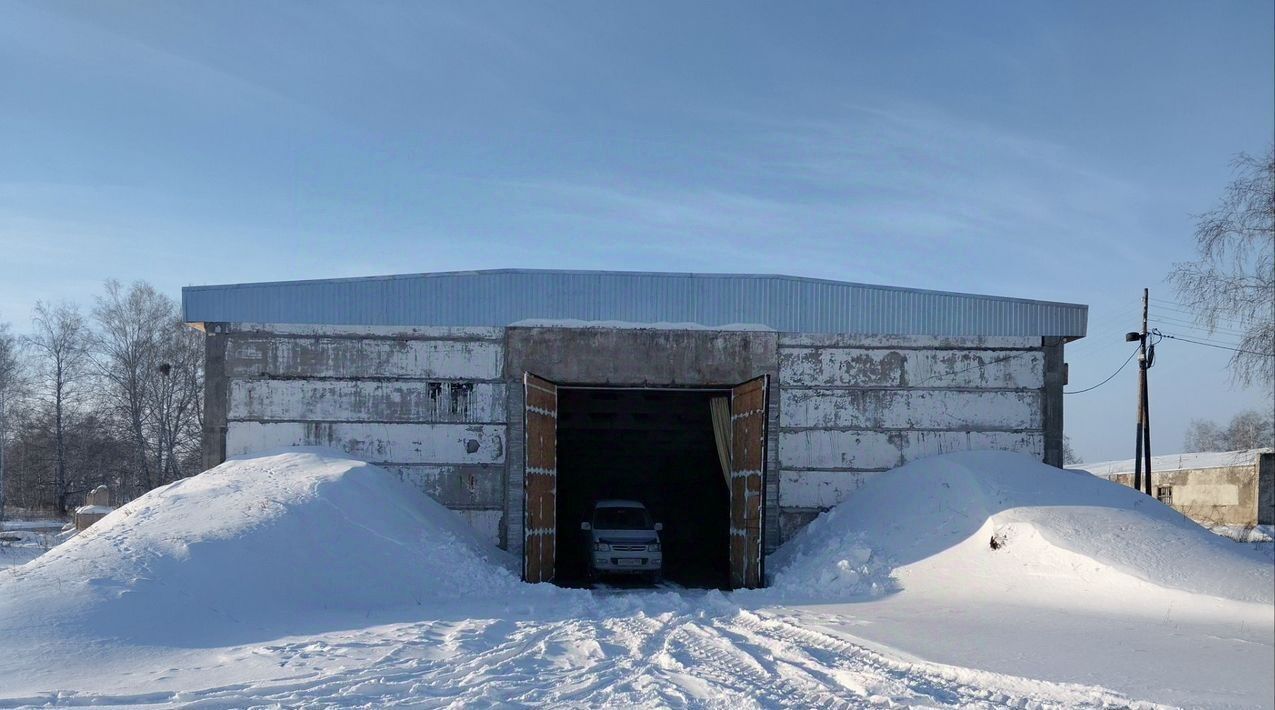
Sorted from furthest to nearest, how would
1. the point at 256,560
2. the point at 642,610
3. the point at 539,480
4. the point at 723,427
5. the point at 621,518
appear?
the point at 723,427
the point at 621,518
the point at 539,480
the point at 642,610
the point at 256,560

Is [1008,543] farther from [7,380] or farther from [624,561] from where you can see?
[7,380]

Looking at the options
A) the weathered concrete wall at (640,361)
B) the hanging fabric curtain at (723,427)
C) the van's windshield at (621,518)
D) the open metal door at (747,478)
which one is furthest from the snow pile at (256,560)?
the hanging fabric curtain at (723,427)

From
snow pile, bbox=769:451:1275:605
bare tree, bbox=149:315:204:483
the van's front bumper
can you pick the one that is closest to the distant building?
snow pile, bbox=769:451:1275:605

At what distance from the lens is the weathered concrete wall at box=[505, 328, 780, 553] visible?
2077cm

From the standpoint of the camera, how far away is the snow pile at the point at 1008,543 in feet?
47.9

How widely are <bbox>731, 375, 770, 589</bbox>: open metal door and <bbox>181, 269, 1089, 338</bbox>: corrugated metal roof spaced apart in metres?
2.07

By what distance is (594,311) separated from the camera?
2111 centimetres

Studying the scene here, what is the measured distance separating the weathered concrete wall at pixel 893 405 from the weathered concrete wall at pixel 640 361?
0.34 m

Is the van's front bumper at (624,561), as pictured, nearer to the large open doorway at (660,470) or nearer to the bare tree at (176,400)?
the large open doorway at (660,470)

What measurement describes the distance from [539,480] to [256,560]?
263 inches

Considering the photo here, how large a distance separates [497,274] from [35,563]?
34.0 feet

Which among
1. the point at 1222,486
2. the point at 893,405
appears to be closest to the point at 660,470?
the point at 893,405

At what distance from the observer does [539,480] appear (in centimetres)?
1972

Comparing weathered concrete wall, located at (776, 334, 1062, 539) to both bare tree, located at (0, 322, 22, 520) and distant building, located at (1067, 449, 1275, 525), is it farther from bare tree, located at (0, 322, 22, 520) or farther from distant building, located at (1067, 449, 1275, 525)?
bare tree, located at (0, 322, 22, 520)
